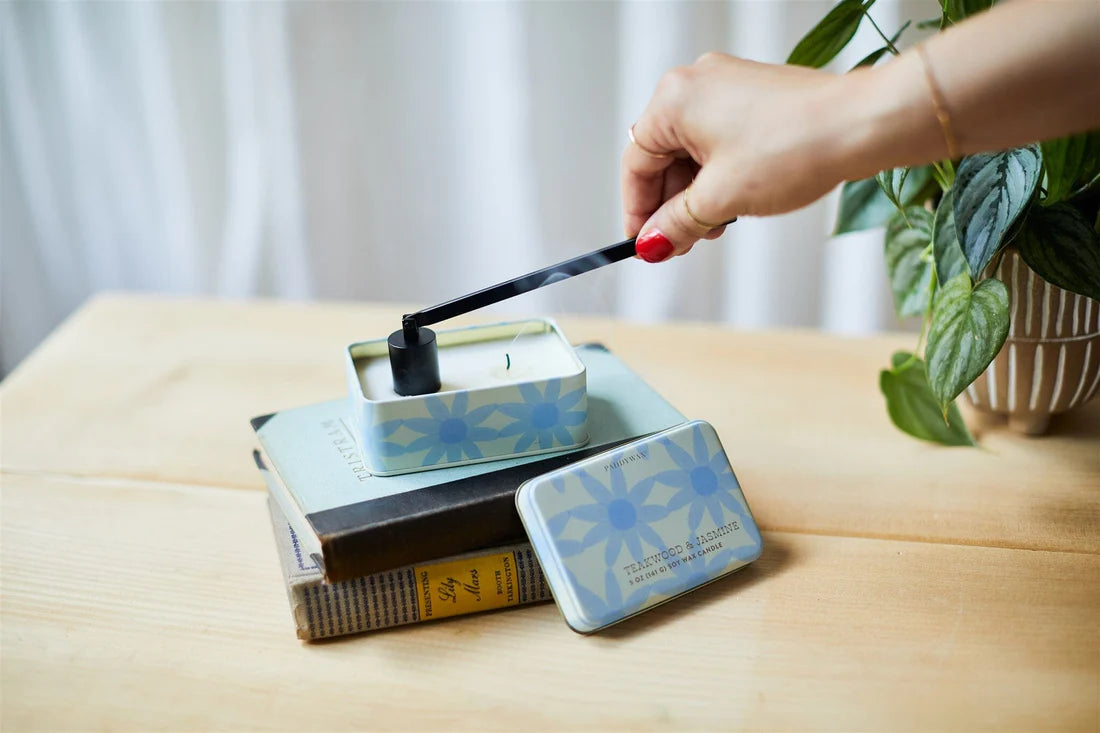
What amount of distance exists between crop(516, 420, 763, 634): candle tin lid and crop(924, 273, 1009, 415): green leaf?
0.50 ft

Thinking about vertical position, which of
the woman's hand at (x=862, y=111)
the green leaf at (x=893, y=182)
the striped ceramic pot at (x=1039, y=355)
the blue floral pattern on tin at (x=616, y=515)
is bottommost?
the blue floral pattern on tin at (x=616, y=515)

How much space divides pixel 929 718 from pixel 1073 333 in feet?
1.10

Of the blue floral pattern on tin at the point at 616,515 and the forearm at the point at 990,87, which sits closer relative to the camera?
the forearm at the point at 990,87

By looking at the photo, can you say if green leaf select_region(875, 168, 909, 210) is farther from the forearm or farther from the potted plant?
the forearm

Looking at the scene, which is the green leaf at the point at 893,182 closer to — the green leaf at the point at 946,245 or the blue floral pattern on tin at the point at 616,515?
the green leaf at the point at 946,245

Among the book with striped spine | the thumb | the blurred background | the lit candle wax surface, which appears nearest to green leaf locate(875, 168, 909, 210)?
the thumb

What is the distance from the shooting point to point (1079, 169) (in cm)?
60

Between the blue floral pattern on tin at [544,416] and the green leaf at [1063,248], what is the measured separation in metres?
0.32

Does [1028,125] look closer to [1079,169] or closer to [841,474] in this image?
[1079,169]

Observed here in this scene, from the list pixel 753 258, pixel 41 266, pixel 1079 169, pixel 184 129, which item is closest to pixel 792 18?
pixel 753 258

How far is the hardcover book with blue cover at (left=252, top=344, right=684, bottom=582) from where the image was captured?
1.76ft

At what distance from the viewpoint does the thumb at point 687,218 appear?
550mm

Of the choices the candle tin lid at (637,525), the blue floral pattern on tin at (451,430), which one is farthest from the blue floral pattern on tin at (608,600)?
the blue floral pattern on tin at (451,430)

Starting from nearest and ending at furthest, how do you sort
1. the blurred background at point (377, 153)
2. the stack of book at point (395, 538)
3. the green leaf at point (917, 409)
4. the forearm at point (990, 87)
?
the forearm at point (990, 87), the stack of book at point (395, 538), the green leaf at point (917, 409), the blurred background at point (377, 153)
